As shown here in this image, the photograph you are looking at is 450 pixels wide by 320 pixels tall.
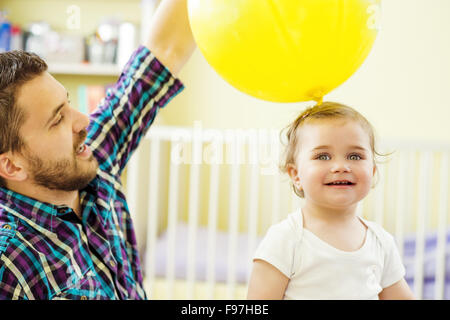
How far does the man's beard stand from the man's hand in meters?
0.28

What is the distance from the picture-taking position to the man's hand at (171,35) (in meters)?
0.98

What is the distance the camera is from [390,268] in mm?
893

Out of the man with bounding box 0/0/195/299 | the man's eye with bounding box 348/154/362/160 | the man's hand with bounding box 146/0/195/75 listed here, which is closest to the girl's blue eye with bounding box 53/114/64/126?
the man with bounding box 0/0/195/299

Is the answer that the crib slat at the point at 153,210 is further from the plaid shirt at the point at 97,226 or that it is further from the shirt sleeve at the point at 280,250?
the shirt sleeve at the point at 280,250

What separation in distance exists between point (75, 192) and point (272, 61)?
0.51m

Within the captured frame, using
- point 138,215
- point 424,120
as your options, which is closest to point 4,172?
point 138,215

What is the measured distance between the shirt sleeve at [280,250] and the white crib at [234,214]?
0.94 m

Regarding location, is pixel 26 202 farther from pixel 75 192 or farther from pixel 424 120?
pixel 424 120

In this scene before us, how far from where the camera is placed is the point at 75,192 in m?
0.94

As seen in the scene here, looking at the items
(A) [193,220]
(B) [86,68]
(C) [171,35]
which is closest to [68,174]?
(C) [171,35]

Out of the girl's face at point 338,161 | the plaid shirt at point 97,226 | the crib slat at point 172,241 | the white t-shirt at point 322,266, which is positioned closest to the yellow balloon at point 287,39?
the girl's face at point 338,161

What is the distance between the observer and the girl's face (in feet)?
2.52

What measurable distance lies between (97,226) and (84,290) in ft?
0.42

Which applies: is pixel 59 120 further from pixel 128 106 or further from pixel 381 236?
pixel 381 236
